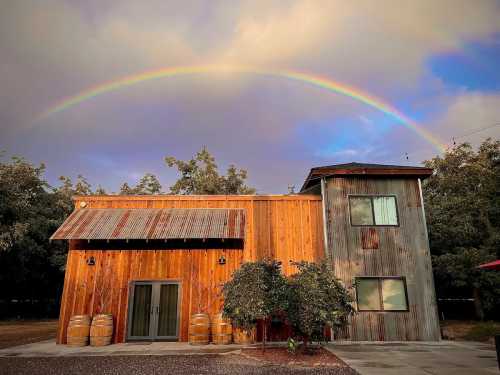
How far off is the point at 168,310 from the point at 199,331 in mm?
1861

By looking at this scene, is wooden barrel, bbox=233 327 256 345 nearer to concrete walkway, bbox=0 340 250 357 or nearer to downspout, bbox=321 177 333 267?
concrete walkway, bbox=0 340 250 357

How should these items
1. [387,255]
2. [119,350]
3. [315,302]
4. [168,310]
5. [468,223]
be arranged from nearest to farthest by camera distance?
[315,302] → [119,350] → [168,310] → [387,255] → [468,223]

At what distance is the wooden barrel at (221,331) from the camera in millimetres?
12547

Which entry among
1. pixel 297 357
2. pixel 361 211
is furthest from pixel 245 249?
pixel 361 211

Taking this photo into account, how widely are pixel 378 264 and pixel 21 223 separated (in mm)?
23205

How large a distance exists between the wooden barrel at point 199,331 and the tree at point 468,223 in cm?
1499

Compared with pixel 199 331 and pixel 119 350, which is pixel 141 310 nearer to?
pixel 119 350

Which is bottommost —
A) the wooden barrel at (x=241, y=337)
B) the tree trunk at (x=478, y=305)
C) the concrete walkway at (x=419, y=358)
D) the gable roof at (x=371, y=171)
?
the concrete walkway at (x=419, y=358)

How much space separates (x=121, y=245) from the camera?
1423cm

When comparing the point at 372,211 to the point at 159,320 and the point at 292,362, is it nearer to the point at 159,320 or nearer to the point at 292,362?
the point at 292,362

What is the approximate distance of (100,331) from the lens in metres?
12.6

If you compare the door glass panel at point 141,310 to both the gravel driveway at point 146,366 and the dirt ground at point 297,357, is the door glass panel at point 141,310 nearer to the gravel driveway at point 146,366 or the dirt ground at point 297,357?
the gravel driveway at point 146,366

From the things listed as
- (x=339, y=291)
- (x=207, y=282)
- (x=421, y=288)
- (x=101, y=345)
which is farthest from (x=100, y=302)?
(x=421, y=288)

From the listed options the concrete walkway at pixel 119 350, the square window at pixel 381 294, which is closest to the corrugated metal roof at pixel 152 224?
the concrete walkway at pixel 119 350
